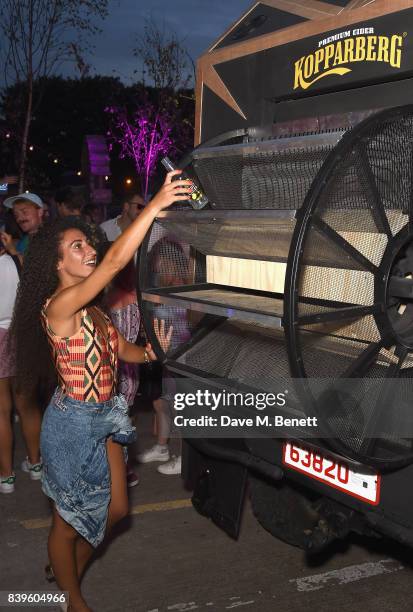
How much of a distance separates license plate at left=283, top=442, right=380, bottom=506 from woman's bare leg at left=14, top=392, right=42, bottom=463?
2453 millimetres

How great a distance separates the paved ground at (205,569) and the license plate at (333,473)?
33.5 inches

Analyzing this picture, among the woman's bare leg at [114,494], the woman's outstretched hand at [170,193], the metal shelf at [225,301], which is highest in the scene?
the woman's outstretched hand at [170,193]

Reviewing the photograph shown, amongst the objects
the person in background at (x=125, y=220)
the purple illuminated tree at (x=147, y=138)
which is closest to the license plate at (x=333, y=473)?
the person in background at (x=125, y=220)

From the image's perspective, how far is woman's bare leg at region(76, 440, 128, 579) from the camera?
357 cm

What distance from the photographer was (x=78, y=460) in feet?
11.0

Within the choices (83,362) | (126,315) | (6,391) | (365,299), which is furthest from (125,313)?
(365,299)

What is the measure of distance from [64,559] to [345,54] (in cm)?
257

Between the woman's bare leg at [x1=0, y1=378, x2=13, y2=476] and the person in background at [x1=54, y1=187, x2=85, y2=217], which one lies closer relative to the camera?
the woman's bare leg at [x1=0, y1=378, x2=13, y2=476]

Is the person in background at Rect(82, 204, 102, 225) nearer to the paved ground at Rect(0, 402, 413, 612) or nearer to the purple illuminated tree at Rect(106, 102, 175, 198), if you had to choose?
the paved ground at Rect(0, 402, 413, 612)

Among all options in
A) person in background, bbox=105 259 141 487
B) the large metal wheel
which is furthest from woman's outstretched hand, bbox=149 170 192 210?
person in background, bbox=105 259 141 487

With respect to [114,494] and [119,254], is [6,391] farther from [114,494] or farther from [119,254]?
[119,254]

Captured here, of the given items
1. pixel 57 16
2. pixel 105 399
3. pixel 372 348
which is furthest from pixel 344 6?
pixel 57 16

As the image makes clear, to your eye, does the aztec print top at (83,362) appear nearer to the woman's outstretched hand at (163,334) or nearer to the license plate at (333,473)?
the woman's outstretched hand at (163,334)

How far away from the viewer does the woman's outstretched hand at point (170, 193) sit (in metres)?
2.97
